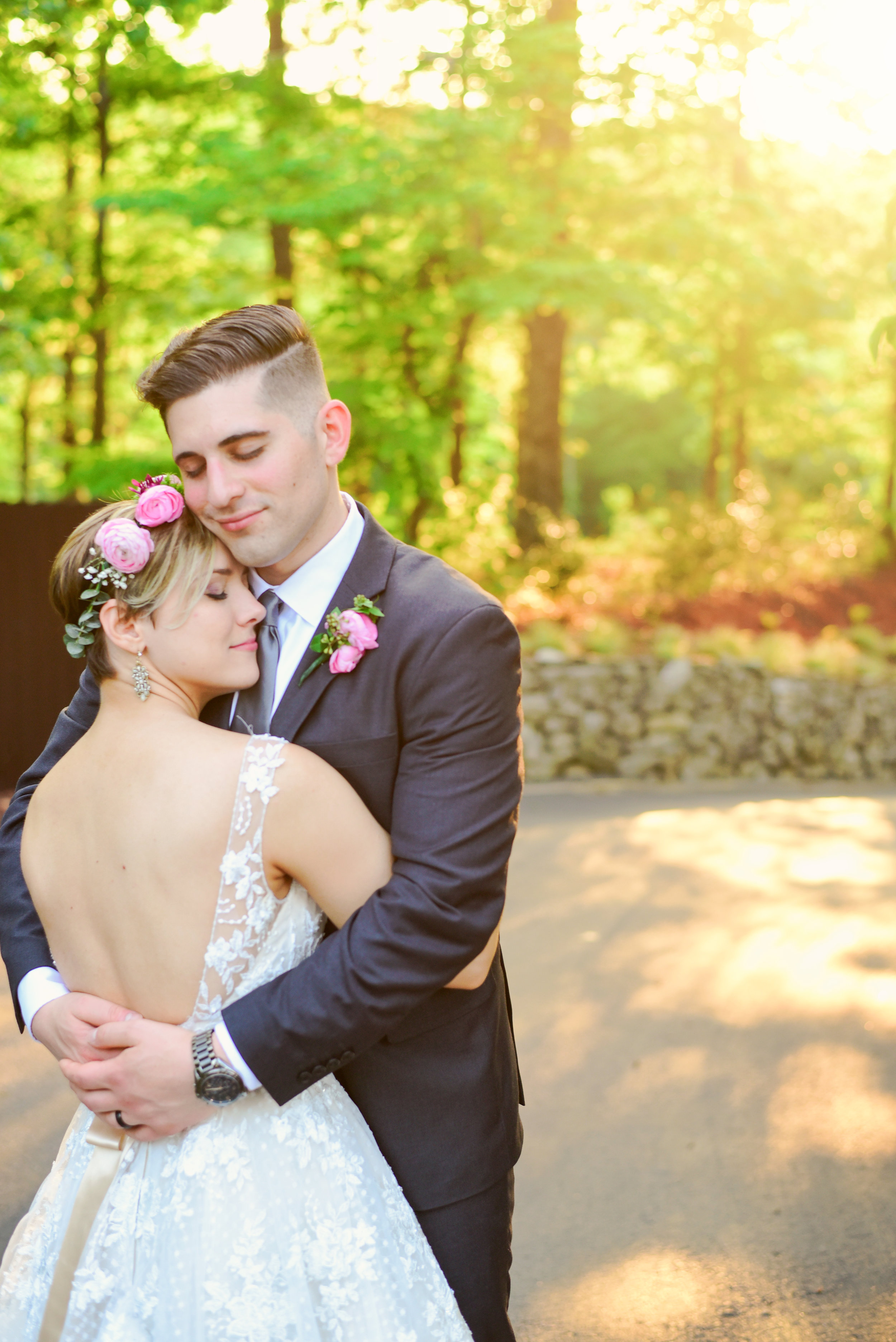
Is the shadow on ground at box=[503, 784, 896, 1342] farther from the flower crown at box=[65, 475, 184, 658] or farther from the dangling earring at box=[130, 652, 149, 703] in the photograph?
the flower crown at box=[65, 475, 184, 658]

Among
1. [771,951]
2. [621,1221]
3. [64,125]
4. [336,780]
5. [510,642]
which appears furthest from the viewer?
[64,125]

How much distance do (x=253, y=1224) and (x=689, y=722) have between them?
398 inches

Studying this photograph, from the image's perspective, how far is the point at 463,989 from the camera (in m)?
2.19

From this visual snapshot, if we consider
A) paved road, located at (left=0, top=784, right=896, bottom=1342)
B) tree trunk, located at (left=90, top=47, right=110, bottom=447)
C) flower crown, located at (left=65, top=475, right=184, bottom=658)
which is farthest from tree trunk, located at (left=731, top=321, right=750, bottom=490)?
flower crown, located at (left=65, top=475, right=184, bottom=658)

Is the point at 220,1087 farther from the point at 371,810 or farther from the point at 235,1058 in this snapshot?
the point at 371,810

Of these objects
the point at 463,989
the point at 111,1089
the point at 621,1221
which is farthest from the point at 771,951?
the point at 111,1089

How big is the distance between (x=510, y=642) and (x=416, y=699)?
21cm

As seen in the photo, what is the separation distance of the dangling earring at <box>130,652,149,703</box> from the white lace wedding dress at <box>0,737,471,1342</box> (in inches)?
8.9

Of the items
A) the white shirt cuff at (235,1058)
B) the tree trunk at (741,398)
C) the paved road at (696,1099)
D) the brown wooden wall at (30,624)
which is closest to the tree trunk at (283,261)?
the brown wooden wall at (30,624)

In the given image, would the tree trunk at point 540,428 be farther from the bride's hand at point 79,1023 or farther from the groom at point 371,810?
the bride's hand at point 79,1023

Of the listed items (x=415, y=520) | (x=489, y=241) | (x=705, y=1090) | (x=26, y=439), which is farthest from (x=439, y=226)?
(x=26, y=439)

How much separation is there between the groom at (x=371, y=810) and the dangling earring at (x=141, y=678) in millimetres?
224

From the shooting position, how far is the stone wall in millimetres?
11328

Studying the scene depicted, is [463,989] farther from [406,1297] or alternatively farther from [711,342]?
[711,342]
